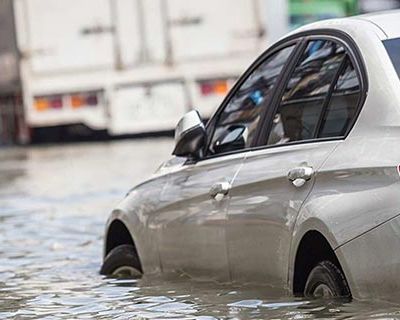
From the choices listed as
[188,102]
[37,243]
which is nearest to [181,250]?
[37,243]

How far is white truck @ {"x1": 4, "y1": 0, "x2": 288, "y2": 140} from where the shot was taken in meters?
23.5

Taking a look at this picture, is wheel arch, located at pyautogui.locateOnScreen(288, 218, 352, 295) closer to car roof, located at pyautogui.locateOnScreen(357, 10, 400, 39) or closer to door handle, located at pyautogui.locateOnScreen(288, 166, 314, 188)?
door handle, located at pyautogui.locateOnScreen(288, 166, 314, 188)

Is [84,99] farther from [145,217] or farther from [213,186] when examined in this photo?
[213,186]

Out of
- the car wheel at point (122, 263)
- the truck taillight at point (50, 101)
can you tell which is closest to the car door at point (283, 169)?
the car wheel at point (122, 263)

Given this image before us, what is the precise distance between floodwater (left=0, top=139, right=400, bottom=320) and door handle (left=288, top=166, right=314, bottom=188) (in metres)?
0.50

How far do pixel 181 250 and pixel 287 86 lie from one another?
110cm

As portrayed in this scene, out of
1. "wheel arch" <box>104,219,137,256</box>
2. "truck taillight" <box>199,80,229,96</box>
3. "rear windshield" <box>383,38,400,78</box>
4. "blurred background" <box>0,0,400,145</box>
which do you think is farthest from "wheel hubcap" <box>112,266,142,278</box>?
"truck taillight" <box>199,80,229,96</box>

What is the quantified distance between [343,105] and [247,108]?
3.59 ft

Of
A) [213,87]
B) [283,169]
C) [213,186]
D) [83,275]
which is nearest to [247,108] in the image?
[213,186]

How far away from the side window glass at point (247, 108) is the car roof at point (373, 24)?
349mm

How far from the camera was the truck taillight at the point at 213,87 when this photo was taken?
23594 millimetres

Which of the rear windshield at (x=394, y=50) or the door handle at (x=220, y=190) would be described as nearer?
the rear windshield at (x=394, y=50)

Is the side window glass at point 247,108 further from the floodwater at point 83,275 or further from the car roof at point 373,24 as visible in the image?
the floodwater at point 83,275

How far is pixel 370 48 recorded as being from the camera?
5594 millimetres
